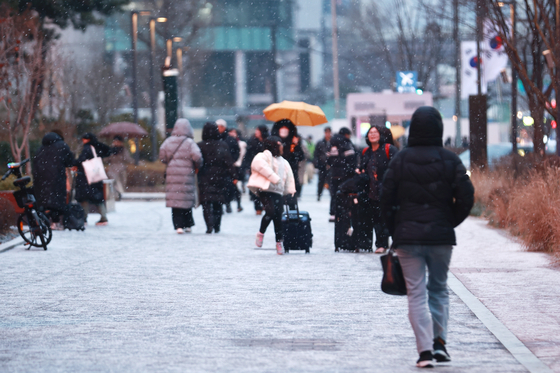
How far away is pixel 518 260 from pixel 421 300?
596 cm

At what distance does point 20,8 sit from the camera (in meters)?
23.3

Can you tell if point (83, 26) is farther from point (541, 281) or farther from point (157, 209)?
→ point (541, 281)

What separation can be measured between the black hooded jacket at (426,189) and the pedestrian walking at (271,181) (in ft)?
21.1

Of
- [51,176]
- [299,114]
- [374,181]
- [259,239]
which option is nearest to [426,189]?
[374,181]

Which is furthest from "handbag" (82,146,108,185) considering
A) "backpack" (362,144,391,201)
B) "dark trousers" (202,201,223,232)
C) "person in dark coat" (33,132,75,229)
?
"backpack" (362,144,391,201)

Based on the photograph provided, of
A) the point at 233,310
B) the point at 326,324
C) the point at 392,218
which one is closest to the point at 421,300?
the point at 392,218

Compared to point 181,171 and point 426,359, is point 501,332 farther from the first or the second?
point 181,171

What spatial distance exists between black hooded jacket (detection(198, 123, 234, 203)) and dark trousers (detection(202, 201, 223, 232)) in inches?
4.9

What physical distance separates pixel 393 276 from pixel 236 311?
2.41 meters

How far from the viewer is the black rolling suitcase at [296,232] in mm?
12562

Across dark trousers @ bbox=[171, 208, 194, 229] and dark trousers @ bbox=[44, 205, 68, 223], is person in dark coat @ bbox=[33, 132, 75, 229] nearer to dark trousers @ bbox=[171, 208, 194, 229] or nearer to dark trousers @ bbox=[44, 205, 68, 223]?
dark trousers @ bbox=[44, 205, 68, 223]

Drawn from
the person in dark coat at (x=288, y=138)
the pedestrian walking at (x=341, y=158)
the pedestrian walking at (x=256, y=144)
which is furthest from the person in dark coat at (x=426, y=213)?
the pedestrian walking at (x=256, y=144)

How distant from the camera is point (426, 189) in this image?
582 centimetres

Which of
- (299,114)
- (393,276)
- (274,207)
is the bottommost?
(274,207)
